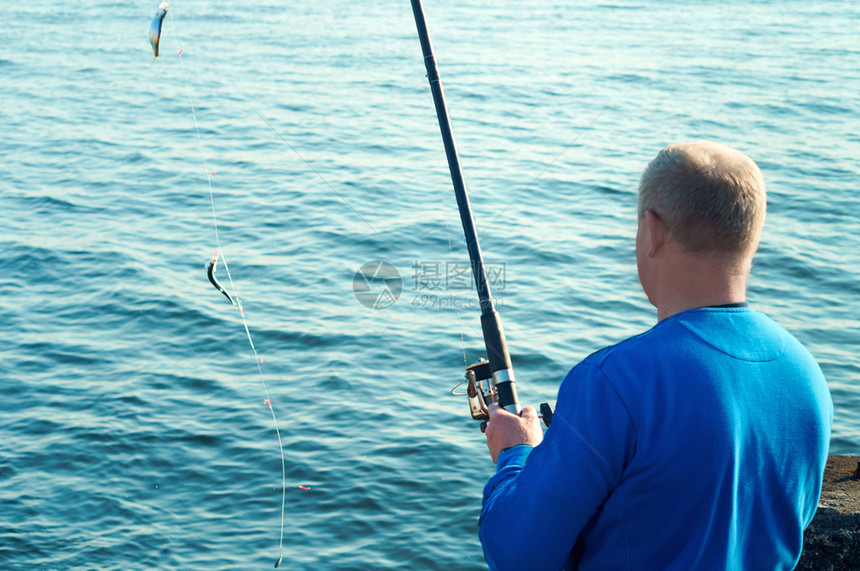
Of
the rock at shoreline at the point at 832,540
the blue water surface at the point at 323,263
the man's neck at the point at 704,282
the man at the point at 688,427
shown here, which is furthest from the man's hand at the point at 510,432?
the blue water surface at the point at 323,263

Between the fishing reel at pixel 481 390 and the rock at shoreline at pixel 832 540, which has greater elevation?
the fishing reel at pixel 481 390

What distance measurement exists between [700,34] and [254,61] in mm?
11551

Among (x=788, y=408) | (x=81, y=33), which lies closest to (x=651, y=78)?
(x=81, y=33)

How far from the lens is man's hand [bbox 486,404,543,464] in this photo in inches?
74.2

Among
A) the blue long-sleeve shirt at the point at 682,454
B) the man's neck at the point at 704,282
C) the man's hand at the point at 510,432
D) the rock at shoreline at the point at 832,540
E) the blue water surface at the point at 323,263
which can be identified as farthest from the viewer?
the blue water surface at the point at 323,263

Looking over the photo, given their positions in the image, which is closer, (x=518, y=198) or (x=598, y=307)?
(x=598, y=307)

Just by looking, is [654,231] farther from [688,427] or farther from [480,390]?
[480,390]

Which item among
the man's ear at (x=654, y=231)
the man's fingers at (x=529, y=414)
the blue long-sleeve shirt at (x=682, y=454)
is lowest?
the man's fingers at (x=529, y=414)

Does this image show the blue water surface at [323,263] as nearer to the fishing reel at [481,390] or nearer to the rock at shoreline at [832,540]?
the rock at shoreline at [832,540]

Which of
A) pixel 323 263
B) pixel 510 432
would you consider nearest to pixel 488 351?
pixel 510 432

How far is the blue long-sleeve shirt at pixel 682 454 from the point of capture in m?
1.39

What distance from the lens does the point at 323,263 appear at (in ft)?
28.0

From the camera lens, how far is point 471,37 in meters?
21.4

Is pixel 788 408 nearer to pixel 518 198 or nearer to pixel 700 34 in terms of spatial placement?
pixel 518 198
